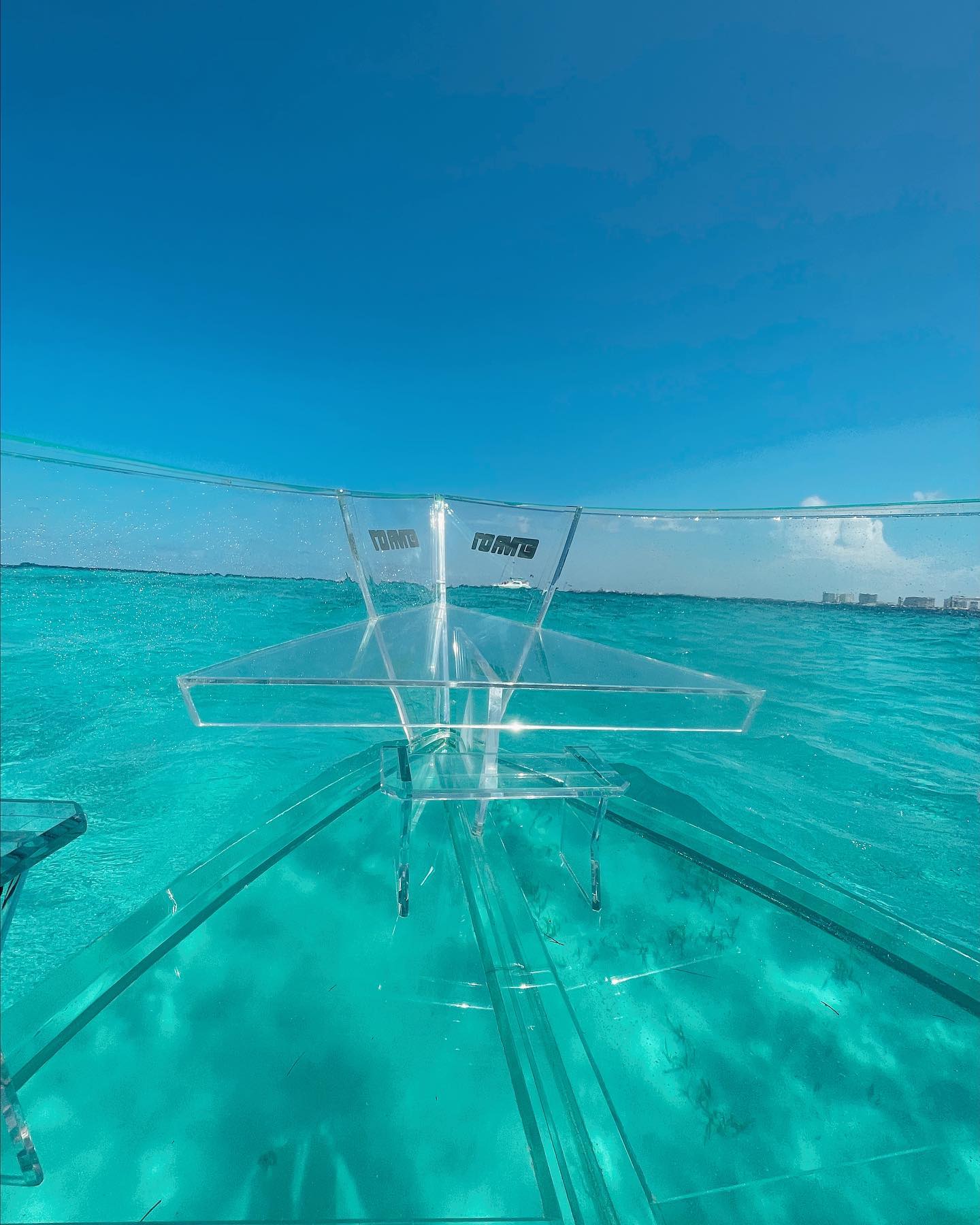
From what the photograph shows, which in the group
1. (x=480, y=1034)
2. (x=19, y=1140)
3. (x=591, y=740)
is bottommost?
(x=591, y=740)

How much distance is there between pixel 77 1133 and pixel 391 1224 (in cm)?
66

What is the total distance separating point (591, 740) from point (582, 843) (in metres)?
2.98

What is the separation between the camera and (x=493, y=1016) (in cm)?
126

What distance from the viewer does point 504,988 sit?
134 centimetres

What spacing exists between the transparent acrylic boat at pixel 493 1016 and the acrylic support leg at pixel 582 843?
0.04 feet

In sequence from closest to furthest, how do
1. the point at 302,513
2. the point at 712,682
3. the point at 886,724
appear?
the point at 712,682 < the point at 302,513 < the point at 886,724

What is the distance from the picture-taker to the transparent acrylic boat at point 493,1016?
0.93 metres

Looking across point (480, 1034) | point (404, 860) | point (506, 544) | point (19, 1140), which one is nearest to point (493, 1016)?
point (480, 1034)

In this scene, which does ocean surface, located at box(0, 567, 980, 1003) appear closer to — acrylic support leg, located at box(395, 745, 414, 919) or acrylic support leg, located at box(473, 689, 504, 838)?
acrylic support leg, located at box(473, 689, 504, 838)

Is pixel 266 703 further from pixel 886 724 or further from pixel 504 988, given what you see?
pixel 886 724

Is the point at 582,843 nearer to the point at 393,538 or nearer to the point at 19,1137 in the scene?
the point at 19,1137

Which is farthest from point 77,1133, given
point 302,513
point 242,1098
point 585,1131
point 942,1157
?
point 302,513

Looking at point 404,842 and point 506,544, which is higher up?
point 506,544

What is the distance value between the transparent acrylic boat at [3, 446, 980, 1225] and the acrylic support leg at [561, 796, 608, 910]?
13mm
